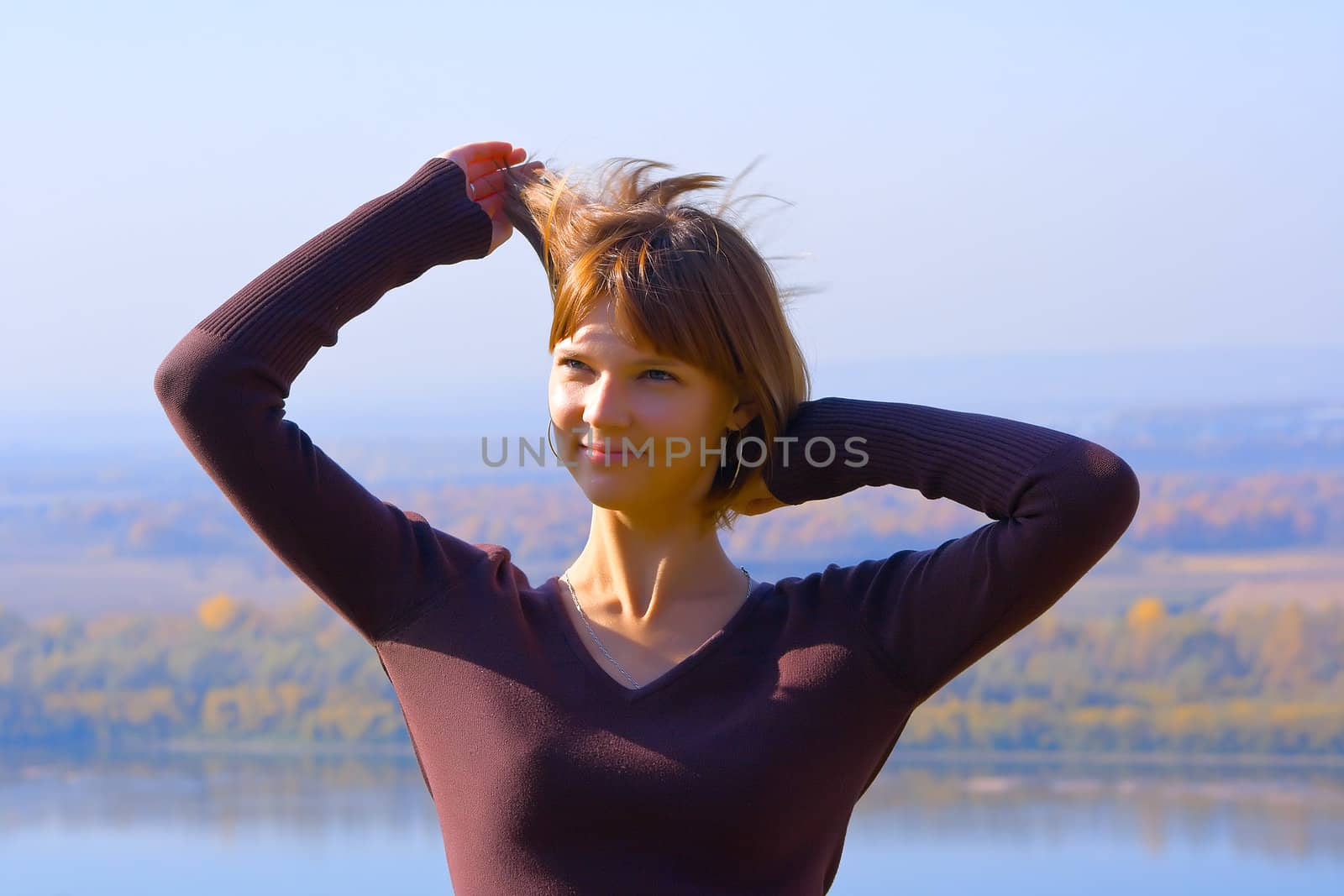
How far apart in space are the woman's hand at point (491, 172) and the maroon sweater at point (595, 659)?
0.19 feet

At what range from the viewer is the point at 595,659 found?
1.27 metres

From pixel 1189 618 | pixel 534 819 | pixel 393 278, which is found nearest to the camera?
pixel 534 819

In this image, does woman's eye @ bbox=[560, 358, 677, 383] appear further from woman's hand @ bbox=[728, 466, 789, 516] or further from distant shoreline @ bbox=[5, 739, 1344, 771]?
distant shoreline @ bbox=[5, 739, 1344, 771]

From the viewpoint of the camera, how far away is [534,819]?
3.86 ft

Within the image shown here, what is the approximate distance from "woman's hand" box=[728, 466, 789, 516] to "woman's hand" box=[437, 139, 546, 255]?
0.33 meters

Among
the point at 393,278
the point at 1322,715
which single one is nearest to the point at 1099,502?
the point at 393,278

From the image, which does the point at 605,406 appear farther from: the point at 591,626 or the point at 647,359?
the point at 591,626

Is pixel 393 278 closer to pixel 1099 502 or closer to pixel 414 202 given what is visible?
pixel 414 202

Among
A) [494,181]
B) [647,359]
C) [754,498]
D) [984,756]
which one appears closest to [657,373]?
[647,359]

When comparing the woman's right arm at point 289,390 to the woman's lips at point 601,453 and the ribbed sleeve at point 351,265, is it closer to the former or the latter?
the ribbed sleeve at point 351,265

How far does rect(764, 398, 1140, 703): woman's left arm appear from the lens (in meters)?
1.19

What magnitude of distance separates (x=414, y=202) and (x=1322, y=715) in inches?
109

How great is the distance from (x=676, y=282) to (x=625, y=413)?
121mm

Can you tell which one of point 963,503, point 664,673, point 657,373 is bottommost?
point 664,673
